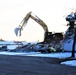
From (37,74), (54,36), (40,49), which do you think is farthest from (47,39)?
(37,74)

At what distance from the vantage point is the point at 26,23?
2672 inches

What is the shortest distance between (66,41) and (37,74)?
41247 mm

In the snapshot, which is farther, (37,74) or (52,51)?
(52,51)

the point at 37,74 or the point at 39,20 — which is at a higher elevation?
the point at 39,20

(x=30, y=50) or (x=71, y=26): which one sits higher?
(x=71, y=26)

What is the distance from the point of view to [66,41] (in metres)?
59.4

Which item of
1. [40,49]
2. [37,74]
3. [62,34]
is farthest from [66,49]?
[37,74]

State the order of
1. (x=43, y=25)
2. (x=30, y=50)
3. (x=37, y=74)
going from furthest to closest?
(x=43, y=25) → (x=30, y=50) → (x=37, y=74)

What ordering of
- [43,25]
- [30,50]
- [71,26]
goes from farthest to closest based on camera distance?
1. [43,25]
2. [30,50]
3. [71,26]

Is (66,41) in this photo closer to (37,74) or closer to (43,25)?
(43,25)

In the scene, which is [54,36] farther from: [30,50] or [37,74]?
[37,74]

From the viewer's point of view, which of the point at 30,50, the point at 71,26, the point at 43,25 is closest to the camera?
Answer: the point at 71,26

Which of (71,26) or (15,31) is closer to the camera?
(71,26)

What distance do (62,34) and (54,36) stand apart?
69.0 inches
